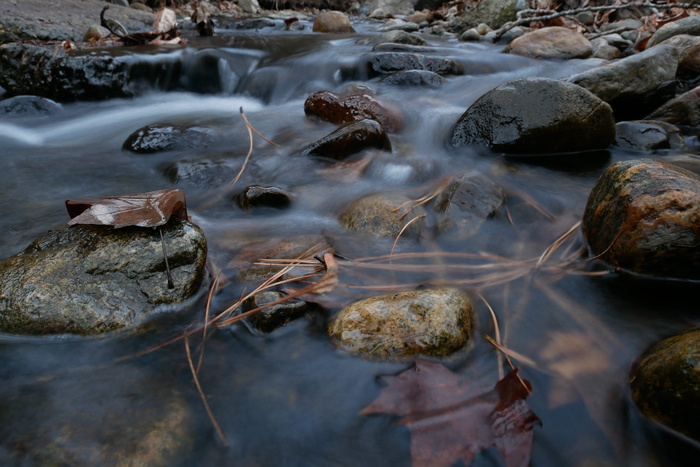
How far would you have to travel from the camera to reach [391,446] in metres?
1.28

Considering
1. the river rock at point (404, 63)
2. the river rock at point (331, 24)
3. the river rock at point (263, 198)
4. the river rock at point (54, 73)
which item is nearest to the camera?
the river rock at point (263, 198)

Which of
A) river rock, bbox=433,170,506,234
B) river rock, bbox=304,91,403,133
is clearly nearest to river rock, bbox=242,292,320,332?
river rock, bbox=433,170,506,234

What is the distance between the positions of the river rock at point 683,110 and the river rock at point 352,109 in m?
2.63

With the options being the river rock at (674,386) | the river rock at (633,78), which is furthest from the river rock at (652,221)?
the river rock at (633,78)

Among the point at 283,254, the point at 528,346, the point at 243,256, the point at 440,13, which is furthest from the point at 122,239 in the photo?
the point at 440,13

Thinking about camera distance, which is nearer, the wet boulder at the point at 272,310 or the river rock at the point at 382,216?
the wet boulder at the point at 272,310

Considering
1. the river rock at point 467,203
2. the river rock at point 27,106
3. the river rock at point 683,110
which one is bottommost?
the river rock at point 27,106

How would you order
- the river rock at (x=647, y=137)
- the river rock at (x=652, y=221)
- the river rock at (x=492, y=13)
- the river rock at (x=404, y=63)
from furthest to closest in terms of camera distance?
the river rock at (x=492, y=13) → the river rock at (x=404, y=63) → the river rock at (x=647, y=137) → the river rock at (x=652, y=221)

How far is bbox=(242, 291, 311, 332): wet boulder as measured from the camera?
169 cm

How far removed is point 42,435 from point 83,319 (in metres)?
0.46

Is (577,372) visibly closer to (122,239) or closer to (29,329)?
(122,239)

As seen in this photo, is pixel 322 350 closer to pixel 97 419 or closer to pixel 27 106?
pixel 97 419

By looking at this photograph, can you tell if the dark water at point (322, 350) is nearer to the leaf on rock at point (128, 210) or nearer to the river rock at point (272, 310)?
the river rock at point (272, 310)

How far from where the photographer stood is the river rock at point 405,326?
60.2 inches
